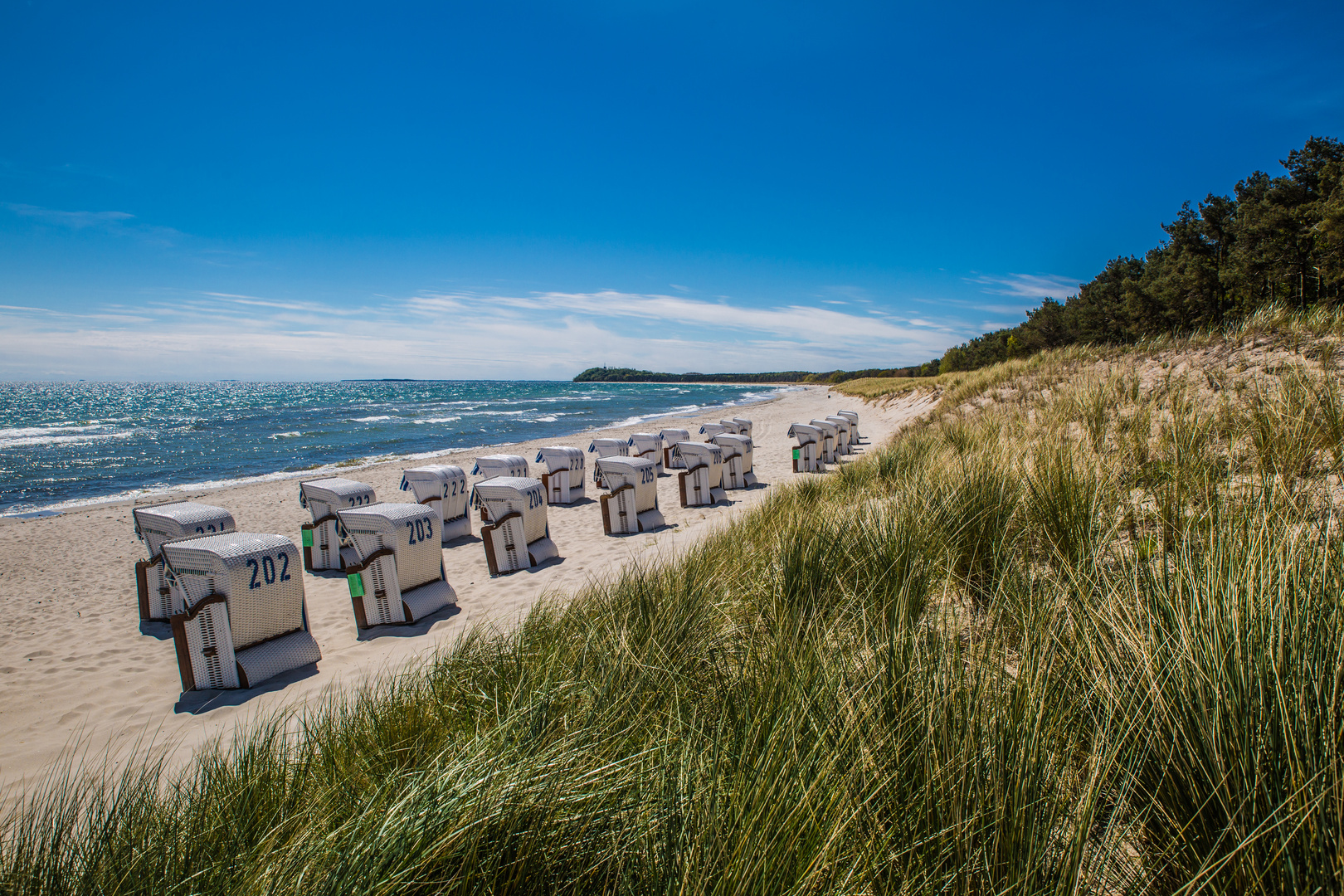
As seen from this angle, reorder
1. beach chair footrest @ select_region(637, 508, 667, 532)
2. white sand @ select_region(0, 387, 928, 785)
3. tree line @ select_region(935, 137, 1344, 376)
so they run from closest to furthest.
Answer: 1. white sand @ select_region(0, 387, 928, 785)
2. beach chair footrest @ select_region(637, 508, 667, 532)
3. tree line @ select_region(935, 137, 1344, 376)

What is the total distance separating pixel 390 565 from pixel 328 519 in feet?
9.18

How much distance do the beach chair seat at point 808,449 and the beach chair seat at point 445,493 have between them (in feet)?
28.1

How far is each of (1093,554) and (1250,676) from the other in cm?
96

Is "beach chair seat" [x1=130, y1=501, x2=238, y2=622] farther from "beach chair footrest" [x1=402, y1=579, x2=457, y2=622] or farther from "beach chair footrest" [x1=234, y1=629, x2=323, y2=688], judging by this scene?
"beach chair footrest" [x1=402, y1=579, x2=457, y2=622]

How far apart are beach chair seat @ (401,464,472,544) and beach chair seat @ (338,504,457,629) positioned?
2839 millimetres

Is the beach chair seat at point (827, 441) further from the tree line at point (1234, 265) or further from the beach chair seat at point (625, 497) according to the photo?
the tree line at point (1234, 265)

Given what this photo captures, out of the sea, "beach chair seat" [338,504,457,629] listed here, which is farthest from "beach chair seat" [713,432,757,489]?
the sea

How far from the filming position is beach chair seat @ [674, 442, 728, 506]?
11328 millimetres

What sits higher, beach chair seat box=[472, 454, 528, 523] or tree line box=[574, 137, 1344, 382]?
tree line box=[574, 137, 1344, 382]

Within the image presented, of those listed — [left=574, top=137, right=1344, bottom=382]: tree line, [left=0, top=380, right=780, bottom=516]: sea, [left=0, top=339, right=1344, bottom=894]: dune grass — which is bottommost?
[left=0, top=380, right=780, bottom=516]: sea

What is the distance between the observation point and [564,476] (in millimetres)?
11820

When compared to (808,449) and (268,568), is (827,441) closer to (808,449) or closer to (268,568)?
(808,449)

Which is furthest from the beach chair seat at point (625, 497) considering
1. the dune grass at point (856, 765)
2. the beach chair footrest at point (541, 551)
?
the dune grass at point (856, 765)

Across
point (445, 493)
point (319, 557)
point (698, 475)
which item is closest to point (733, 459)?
point (698, 475)
